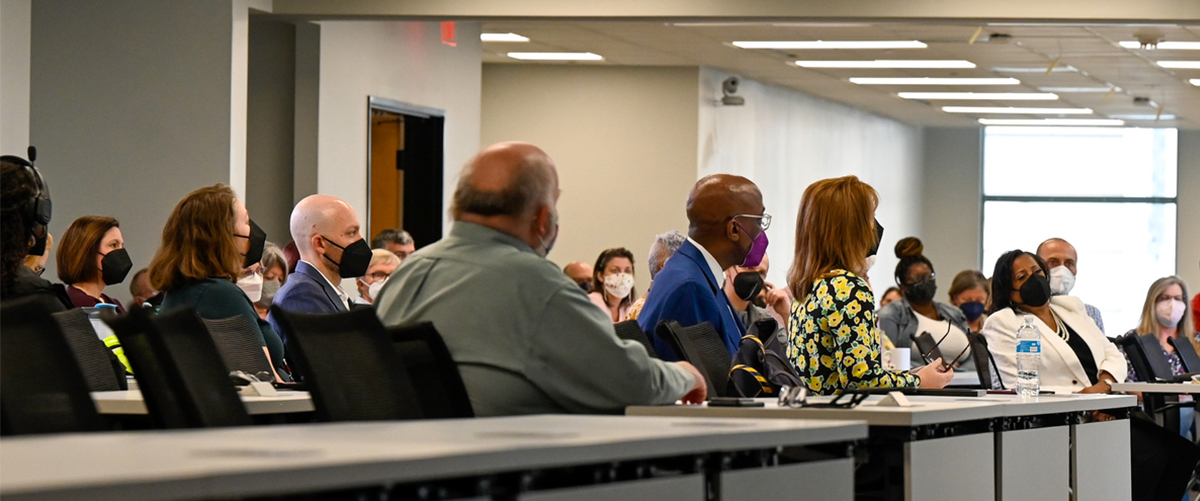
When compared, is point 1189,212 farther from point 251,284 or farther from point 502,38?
point 251,284

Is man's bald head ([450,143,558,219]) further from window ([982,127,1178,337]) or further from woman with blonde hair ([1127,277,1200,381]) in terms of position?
window ([982,127,1178,337])

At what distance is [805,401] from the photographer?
3.01 m

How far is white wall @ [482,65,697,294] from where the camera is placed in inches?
567

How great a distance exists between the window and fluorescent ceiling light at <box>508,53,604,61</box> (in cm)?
899

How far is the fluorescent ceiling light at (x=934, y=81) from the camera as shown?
1499 centimetres

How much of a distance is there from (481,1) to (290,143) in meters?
1.70

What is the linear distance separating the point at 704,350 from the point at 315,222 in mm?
2230

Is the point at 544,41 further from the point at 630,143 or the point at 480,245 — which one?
the point at 480,245

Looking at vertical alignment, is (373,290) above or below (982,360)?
above

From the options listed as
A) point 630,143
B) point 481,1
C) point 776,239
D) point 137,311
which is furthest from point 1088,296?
point 137,311

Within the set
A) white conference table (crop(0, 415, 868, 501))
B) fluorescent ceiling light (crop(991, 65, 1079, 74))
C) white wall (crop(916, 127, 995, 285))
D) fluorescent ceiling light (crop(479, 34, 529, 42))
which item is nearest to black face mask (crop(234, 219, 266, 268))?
white conference table (crop(0, 415, 868, 501))

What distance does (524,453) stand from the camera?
5.73 ft

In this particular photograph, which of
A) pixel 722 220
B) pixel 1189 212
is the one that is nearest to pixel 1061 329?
pixel 722 220

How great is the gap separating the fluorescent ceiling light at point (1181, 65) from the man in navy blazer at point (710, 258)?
399 inches
